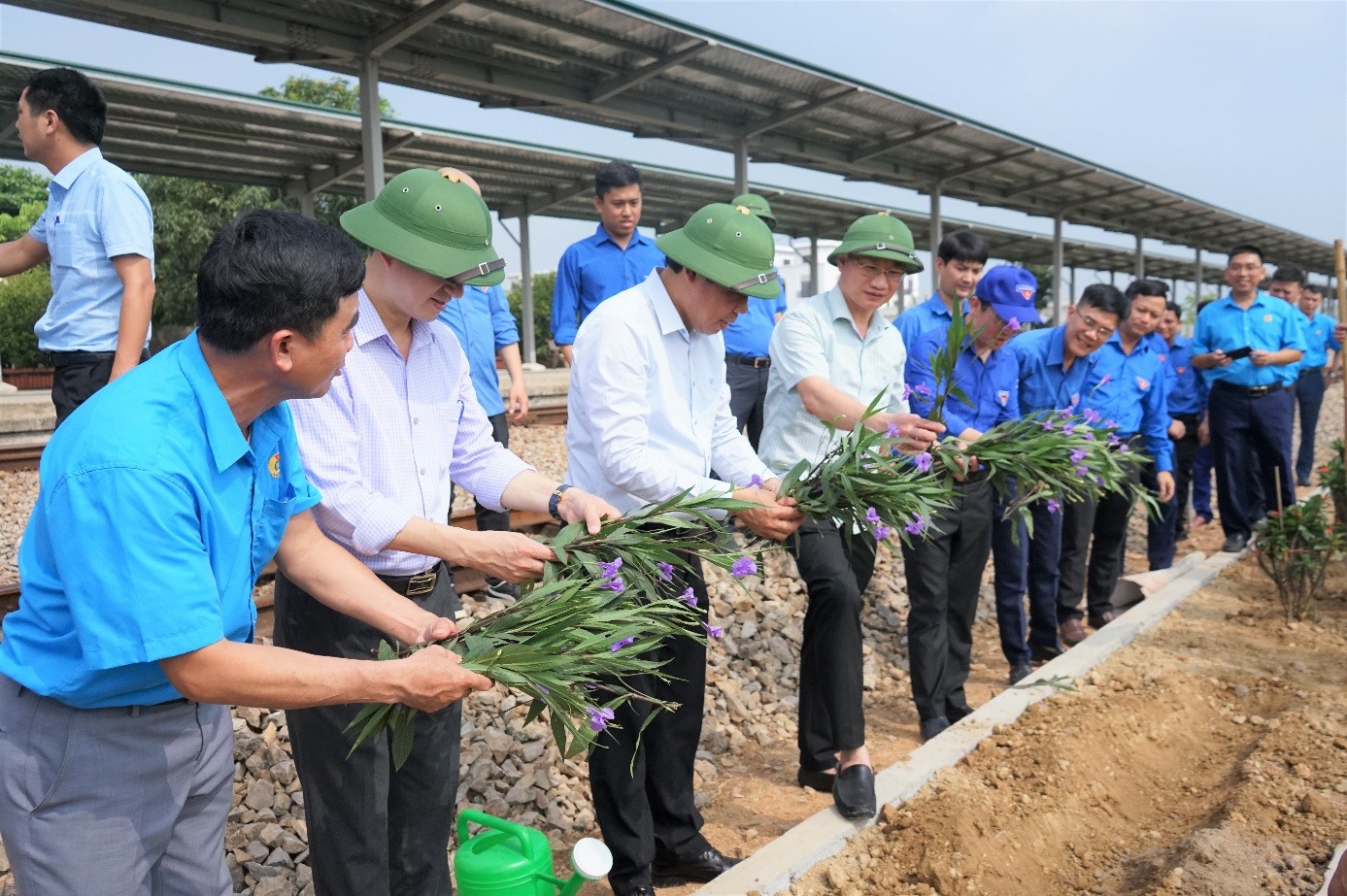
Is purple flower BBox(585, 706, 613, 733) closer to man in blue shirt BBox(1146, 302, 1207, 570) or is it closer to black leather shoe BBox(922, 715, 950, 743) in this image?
black leather shoe BBox(922, 715, 950, 743)

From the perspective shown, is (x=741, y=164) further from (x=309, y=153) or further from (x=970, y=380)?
(x=970, y=380)

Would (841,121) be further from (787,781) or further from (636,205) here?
(787,781)

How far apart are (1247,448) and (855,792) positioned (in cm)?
623

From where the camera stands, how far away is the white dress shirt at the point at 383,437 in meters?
2.46

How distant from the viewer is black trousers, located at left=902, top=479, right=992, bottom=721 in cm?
460

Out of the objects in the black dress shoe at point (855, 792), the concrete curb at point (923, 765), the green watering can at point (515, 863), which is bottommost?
the concrete curb at point (923, 765)

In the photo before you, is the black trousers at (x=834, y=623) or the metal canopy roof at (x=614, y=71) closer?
the black trousers at (x=834, y=623)

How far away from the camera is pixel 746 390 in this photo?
634 cm

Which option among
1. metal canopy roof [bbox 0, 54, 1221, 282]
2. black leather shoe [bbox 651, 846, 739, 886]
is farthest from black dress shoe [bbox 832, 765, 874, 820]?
metal canopy roof [bbox 0, 54, 1221, 282]

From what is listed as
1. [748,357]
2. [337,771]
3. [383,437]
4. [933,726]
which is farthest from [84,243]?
[933,726]

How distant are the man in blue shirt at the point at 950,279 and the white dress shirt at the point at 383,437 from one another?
8.92 ft

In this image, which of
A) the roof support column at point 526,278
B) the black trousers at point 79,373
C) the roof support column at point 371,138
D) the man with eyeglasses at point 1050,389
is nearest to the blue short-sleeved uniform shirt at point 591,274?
the man with eyeglasses at point 1050,389

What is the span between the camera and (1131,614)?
6.34 metres

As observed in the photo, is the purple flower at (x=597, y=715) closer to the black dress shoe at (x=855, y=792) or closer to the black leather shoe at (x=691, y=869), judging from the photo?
the black leather shoe at (x=691, y=869)
